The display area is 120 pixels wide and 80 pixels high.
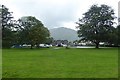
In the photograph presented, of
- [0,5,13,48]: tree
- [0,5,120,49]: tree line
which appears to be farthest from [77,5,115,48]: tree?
[0,5,13,48]: tree

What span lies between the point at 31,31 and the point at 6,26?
819cm

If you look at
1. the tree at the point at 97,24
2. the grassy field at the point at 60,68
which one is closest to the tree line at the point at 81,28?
the tree at the point at 97,24

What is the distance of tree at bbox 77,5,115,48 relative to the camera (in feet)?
269

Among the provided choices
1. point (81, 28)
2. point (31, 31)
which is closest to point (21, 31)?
point (31, 31)

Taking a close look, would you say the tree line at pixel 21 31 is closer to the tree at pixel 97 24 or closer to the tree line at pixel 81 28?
the tree line at pixel 81 28

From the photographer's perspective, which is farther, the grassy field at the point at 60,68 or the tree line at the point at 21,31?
the tree line at the point at 21,31

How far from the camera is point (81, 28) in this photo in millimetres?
82938

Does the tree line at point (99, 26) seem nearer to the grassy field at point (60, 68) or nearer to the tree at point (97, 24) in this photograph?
the tree at point (97, 24)

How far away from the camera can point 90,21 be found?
278 ft

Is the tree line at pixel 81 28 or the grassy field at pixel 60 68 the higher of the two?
the tree line at pixel 81 28

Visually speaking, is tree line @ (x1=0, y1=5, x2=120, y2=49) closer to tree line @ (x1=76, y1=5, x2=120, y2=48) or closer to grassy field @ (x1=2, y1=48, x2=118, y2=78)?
tree line @ (x1=76, y1=5, x2=120, y2=48)

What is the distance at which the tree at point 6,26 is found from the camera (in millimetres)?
80869

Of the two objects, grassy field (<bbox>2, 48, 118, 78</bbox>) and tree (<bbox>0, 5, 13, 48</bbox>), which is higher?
tree (<bbox>0, 5, 13, 48</bbox>)

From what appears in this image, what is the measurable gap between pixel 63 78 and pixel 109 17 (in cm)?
7174
